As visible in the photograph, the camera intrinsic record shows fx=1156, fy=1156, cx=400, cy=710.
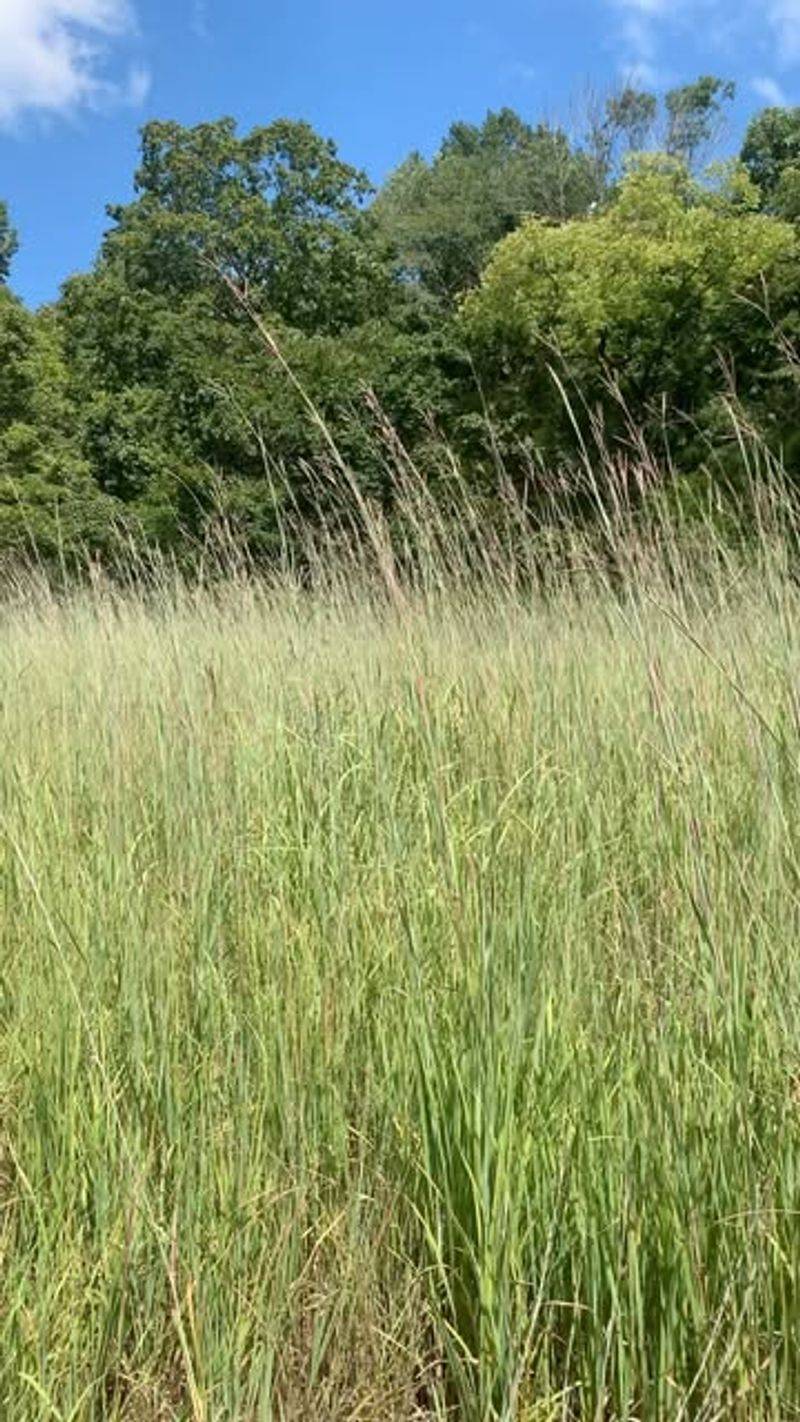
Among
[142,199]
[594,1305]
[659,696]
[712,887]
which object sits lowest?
[594,1305]

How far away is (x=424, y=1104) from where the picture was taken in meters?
1.22

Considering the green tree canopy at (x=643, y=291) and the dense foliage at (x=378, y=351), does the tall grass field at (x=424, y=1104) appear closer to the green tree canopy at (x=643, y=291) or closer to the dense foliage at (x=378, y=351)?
the dense foliage at (x=378, y=351)

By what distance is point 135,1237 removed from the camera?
3.73ft

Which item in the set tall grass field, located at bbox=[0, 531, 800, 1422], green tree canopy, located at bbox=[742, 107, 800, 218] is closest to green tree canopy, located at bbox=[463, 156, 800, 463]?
green tree canopy, located at bbox=[742, 107, 800, 218]

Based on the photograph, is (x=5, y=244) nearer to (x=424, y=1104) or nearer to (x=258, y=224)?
(x=258, y=224)

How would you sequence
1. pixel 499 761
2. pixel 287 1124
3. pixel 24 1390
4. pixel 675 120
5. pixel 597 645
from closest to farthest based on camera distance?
pixel 24 1390 < pixel 287 1124 < pixel 499 761 < pixel 597 645 < pixel 675 120

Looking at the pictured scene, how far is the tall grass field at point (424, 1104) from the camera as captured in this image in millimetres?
1056

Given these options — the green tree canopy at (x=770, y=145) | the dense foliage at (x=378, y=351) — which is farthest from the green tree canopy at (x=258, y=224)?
the green tree canopy at (x=770, y=145)

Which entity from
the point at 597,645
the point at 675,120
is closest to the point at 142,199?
the point at 675,120

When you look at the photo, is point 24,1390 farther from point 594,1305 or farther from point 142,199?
point 142,199

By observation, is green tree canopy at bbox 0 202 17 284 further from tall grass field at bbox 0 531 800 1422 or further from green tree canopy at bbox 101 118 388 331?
tall grass field at bbox 0 531 800 1422

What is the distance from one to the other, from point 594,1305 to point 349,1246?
0.84 ft

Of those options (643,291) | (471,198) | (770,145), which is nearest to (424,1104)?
(643,291)

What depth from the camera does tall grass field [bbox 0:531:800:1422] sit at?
1056 mm
